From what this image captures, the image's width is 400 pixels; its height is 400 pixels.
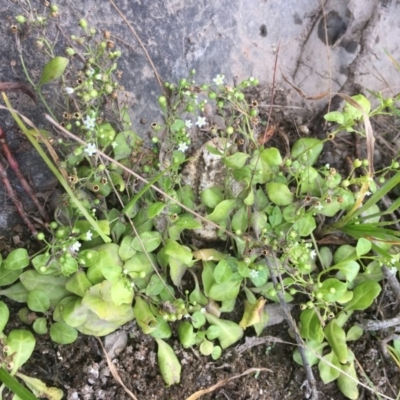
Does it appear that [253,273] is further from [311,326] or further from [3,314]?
[3,314]

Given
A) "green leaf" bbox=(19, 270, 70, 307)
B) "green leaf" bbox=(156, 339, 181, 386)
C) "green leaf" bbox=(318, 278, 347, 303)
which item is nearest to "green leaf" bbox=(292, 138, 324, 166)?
"green leaf" bbox=(318, 278, 347, 303)

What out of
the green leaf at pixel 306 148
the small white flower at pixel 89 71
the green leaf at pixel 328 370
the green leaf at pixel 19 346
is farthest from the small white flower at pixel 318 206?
the green leaf at pixel 19 346

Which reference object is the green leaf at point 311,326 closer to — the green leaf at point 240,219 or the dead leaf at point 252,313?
the dead leaf at point 252,313

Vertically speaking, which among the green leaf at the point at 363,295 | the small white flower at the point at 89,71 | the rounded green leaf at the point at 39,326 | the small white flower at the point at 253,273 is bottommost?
the rounded green leaf at the point at 39,326

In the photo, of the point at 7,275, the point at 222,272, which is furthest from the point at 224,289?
the point at 7,275

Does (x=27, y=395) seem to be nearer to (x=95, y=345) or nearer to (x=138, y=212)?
(x=95, y=345)

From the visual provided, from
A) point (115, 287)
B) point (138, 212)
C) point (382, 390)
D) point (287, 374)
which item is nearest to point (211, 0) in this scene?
point (138, 212)
